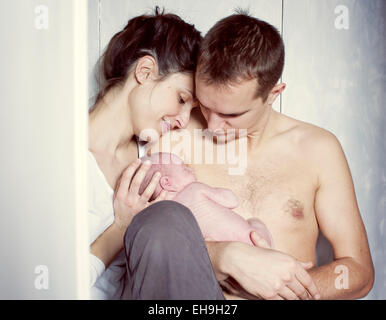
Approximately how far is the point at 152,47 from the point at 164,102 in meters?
0.16

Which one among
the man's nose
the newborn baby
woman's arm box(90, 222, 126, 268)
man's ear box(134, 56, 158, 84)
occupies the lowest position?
woman's arm box(90, 222, 126, 268)

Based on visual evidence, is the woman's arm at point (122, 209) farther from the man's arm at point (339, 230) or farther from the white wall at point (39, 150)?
the man's arm at point (339, 230)

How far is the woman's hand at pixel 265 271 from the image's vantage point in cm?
84

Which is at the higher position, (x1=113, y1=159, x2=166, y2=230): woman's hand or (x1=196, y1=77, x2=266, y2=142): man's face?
(x1=196, y1=77, x2=266, y2=142): man's face

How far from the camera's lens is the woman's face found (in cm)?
106

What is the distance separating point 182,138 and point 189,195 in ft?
0.75

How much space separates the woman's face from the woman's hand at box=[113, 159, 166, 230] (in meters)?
0.13

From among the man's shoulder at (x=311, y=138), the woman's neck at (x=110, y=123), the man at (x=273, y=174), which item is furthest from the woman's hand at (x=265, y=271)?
the woman's neck at (x=110, y=123)

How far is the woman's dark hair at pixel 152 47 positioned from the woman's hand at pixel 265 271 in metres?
0.50

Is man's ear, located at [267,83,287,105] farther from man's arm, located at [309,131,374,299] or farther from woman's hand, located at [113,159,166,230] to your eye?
woman's hand, located at [113,159,166,230]

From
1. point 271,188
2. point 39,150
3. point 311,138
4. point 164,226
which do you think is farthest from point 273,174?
point 39,150

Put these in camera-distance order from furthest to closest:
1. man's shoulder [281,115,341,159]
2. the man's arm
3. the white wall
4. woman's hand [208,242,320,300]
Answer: man's shoulder [281,115,341,159] < the man's arm < woman's hand [208,242,320,300] < the white wall

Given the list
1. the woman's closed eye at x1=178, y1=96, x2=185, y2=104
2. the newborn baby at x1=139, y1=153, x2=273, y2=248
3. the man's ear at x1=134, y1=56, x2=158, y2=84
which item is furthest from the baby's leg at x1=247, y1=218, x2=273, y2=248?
the man's ear at x1=134, y1=56, x2=158, y2=84
